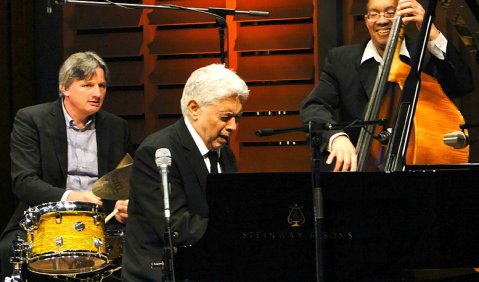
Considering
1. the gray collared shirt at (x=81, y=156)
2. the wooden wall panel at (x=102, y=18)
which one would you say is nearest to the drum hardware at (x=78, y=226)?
the gray collared shirt at (x=81, y=156)

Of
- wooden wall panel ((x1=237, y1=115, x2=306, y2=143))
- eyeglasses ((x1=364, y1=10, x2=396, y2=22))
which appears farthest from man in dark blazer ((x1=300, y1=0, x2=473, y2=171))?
wooden wall panel ((x1=237, y1=115, x2=306, y2=143))

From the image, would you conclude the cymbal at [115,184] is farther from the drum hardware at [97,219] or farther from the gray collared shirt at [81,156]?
the gray collared shirt at [81,156]

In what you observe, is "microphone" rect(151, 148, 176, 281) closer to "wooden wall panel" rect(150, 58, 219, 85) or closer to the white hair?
the white hair

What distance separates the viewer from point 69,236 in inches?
178

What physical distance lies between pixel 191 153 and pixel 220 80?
335 millimetres

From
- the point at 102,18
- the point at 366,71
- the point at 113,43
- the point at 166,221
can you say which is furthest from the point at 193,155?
the point at 102,18

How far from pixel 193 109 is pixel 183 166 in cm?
29

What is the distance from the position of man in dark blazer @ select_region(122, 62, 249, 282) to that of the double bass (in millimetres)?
596

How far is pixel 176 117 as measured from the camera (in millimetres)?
6418

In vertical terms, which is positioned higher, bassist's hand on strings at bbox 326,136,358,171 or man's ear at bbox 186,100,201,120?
man's ear at bbox 186,100,201,120

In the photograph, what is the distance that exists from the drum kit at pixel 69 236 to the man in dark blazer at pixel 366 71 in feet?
3.42

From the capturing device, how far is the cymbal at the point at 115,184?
15.0 feet

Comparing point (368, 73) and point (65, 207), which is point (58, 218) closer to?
point (65, 207)

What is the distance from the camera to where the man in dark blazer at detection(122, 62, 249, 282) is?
366cm
